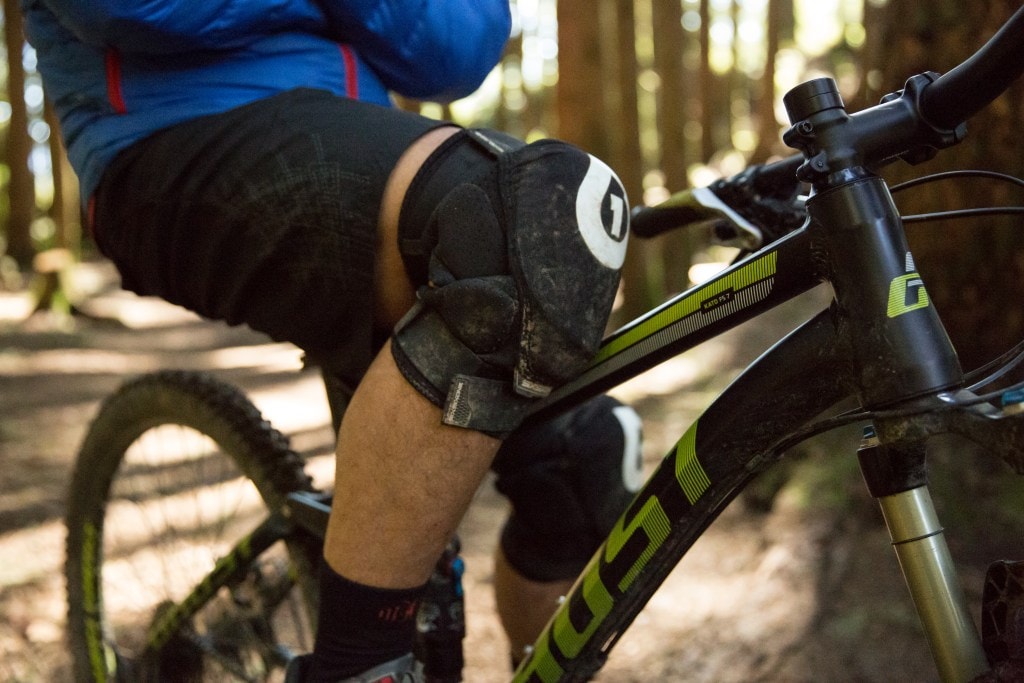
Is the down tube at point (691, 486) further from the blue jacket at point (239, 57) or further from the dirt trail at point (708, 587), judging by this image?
the dirt trail at point (708, 587)

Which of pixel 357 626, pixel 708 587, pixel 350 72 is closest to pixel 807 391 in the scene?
pixel 357 626

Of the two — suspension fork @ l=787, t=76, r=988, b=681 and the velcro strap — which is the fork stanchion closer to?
suspension fork @ l=787, t=76, r=988, b=681

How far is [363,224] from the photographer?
110 centimetres

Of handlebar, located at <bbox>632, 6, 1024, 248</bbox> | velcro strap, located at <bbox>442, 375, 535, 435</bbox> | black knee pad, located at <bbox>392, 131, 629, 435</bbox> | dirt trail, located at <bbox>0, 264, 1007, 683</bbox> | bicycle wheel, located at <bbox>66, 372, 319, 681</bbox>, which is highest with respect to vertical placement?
handlebar, located at <bbox>632, 6, 1024, 248</bbox>

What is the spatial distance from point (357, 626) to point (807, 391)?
1.97 feet

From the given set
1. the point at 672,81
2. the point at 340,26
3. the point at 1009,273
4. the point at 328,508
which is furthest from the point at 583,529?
the point at 672,81

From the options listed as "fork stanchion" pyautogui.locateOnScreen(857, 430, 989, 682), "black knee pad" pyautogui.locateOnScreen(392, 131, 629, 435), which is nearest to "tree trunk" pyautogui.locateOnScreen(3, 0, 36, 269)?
"black knee pad" pyautogui.locateOnScreen(392, 131, 629, 435)

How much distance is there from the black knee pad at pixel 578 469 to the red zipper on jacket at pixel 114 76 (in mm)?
692

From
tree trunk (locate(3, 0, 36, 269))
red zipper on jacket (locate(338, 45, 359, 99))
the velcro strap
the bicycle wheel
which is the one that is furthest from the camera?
tree trunk (locate(3, 0, 36, 269))

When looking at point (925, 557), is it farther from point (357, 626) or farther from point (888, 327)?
point (357, 626)

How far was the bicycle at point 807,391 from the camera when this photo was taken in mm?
770

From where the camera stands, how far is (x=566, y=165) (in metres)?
1.01

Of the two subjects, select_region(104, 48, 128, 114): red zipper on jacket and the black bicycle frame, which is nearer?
the black bicycle frame

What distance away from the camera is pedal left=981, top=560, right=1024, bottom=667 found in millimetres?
762
